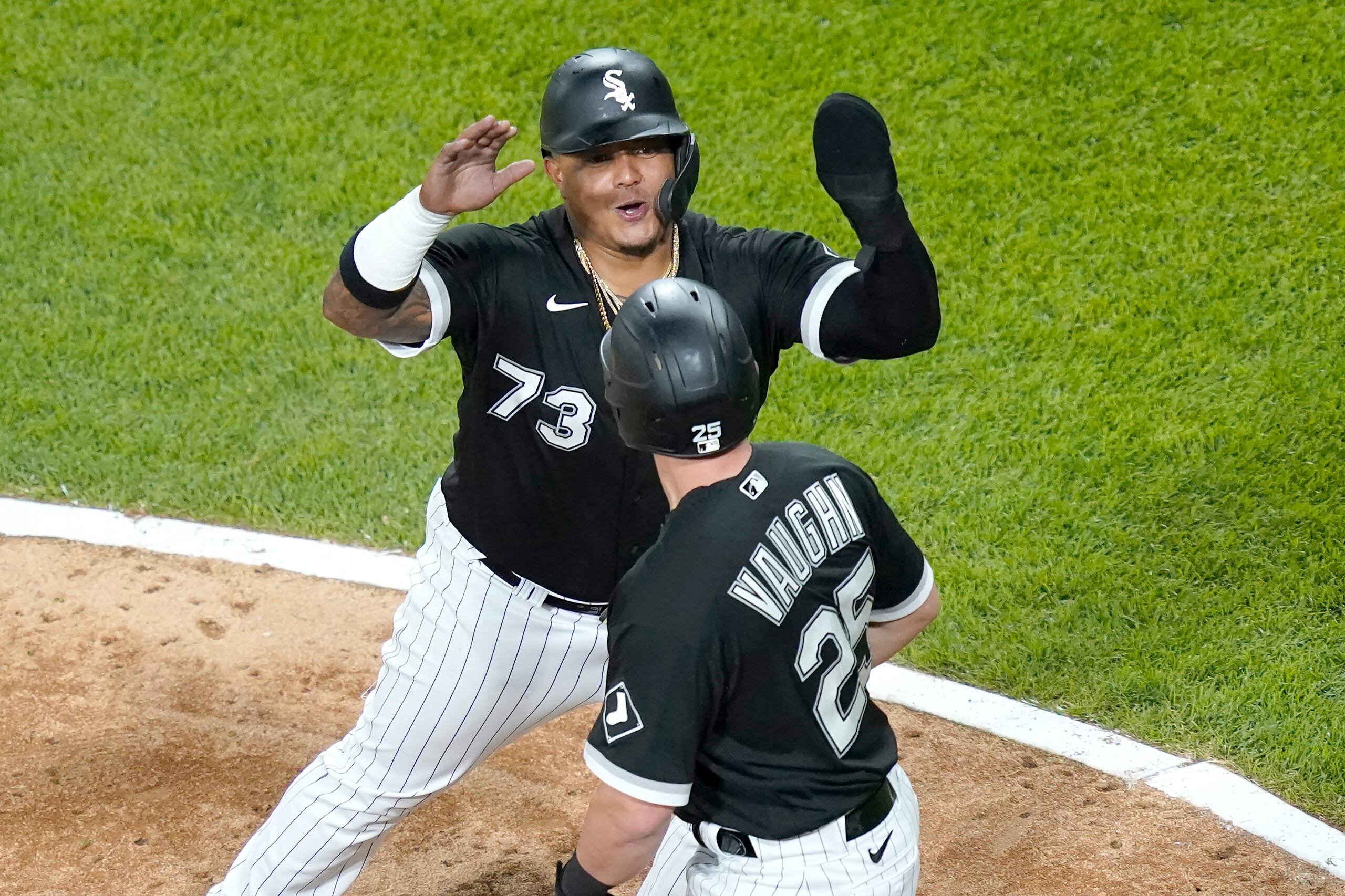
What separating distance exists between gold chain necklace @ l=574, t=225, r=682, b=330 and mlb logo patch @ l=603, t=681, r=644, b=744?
105 centimetres

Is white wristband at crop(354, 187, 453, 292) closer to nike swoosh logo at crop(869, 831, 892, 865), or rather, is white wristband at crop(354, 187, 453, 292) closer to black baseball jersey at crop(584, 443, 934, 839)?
black baseball jersey at crop(584, 443, 934, 839)

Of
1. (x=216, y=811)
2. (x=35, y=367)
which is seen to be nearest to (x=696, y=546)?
(x=216, y=811)

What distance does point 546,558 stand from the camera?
3494 mm

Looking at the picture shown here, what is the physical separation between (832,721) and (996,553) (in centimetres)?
281

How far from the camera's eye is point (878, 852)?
2.80 meters

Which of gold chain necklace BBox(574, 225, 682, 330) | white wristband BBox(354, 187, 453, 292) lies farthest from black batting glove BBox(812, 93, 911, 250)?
white wristband BBox(354, 187, 453, 292)

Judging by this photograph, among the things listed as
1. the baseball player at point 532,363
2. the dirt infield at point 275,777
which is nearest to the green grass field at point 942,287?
the dirt infield at point 275,777

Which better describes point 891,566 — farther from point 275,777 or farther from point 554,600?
point 275,777

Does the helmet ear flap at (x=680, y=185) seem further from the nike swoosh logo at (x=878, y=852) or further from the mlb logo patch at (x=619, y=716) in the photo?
the nike swoosh logo at (x=878, y=852)

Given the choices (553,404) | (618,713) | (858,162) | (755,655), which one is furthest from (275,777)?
(858,162)

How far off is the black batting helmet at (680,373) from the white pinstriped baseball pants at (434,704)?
3.15ft

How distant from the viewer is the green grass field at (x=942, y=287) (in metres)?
5.14

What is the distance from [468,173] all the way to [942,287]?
3.84 meters

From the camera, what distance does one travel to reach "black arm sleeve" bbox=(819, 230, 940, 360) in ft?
10.3
